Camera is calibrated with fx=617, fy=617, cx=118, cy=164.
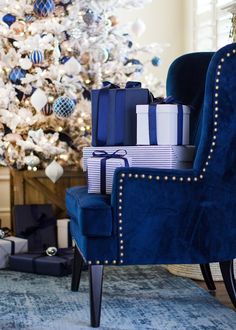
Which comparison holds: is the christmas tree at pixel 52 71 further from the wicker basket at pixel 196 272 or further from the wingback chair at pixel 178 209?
the wingback chair at pixel 178 209

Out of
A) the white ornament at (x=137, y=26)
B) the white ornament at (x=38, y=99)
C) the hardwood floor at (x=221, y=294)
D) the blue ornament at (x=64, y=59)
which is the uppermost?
the white ornament at (x=137, y=26)

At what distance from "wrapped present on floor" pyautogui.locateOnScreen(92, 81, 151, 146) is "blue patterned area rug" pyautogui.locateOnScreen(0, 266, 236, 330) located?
69cm

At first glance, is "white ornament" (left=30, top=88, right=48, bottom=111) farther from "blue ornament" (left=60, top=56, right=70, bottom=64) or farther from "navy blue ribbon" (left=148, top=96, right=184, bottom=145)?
"navy blue ribbon" (left=148, top=96, right=184, bottom=145)

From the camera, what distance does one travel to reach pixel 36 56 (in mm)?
3799

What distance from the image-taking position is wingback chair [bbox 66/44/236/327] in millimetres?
2260

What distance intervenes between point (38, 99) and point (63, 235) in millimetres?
837

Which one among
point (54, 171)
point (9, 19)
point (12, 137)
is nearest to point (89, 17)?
point (9, 19)

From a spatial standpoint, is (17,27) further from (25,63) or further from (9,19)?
(25,63)

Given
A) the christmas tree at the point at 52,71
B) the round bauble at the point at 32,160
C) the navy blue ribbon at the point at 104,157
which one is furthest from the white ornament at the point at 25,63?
the navy blue ribbon at the point at 104,157

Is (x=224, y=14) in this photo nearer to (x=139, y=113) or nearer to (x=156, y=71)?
(x=156, y=71)

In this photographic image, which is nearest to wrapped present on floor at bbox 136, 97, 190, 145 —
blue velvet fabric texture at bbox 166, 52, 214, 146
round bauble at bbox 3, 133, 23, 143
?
blue velvet fabric texture at bbox 166, 52, 214, 146

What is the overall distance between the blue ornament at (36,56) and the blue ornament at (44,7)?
269mm

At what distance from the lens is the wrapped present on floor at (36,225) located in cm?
367

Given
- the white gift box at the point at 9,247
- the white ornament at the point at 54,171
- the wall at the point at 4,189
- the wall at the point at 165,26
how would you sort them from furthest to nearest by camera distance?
the wall at the point at 165,26 → the wall at the point at 4,189 → the white ornament at the point at 54,171 → the white gift box at the point at 9,247
